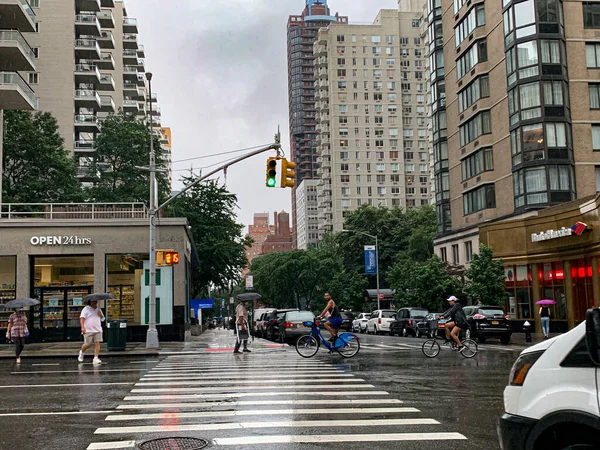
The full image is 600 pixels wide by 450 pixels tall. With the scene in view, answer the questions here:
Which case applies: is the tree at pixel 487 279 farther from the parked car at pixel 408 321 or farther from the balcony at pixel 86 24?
the balcony at pixel 86 24

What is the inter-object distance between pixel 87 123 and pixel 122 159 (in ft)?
38.2

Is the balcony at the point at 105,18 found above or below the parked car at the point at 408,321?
above

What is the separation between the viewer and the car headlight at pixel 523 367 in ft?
15.4

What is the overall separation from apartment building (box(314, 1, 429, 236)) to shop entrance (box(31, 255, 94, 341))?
3565 inches

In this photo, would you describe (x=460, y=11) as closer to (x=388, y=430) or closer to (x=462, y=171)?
(x=462, y=171)

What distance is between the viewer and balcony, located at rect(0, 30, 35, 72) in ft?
121

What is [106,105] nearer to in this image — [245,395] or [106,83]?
A: [106,83]

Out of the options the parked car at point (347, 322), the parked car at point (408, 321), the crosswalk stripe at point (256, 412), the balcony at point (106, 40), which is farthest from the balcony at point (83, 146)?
the crosswalk stripe at point (256, 412)

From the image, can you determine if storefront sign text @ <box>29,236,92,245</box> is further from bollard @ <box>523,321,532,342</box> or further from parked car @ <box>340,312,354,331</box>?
parked car @ <box>340,312,354,331</box>

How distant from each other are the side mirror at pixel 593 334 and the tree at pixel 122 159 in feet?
173

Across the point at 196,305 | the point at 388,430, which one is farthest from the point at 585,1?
the point at 388,430

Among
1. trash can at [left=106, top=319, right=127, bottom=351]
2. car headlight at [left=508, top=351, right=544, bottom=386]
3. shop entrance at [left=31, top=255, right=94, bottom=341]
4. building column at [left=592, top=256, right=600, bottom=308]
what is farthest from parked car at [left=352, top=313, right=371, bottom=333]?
car headlight at [left=508, top=351, right=544, bottom=386]

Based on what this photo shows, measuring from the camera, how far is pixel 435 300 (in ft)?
140

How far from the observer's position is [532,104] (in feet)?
132
